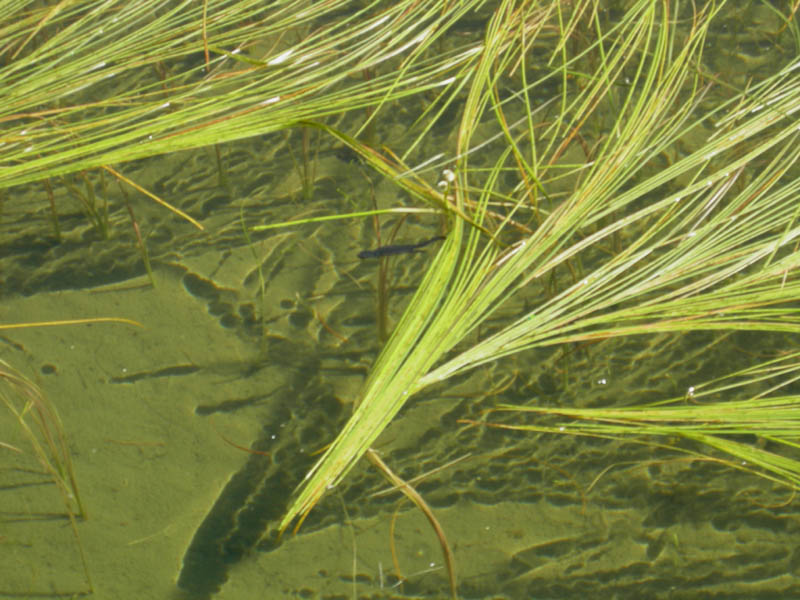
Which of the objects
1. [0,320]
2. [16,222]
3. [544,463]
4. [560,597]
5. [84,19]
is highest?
[84,19]

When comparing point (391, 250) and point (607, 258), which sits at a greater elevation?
point (391, 250)

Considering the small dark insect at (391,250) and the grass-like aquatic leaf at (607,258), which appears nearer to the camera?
the grass-like aquatic leaf at (607,258)

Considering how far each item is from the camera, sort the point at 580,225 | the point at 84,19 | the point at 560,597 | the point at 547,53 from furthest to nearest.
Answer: the point at 547,53, the point at 84,19, the point at 580,225, the point at 560,597

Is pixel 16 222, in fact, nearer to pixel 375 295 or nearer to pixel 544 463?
pixel 375 295

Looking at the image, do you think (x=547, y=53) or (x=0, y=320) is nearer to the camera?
(x=0, y=320)

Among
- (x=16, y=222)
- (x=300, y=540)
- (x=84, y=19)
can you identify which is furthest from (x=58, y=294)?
(x=300, y=540)

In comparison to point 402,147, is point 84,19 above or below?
above

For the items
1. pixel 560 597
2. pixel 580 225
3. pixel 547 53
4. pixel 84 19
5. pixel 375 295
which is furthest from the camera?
pixel 547 53

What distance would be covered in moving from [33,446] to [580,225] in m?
0.98

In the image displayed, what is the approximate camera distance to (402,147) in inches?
71.9

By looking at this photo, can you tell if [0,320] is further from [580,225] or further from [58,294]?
[580,225]

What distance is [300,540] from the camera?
1.26m

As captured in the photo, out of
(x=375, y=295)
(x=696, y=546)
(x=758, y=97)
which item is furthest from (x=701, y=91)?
(x=696, y=546)

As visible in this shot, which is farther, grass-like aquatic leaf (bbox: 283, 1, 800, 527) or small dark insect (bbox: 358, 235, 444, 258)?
small dark insect (bbox: 358, 235, 444, 258)
